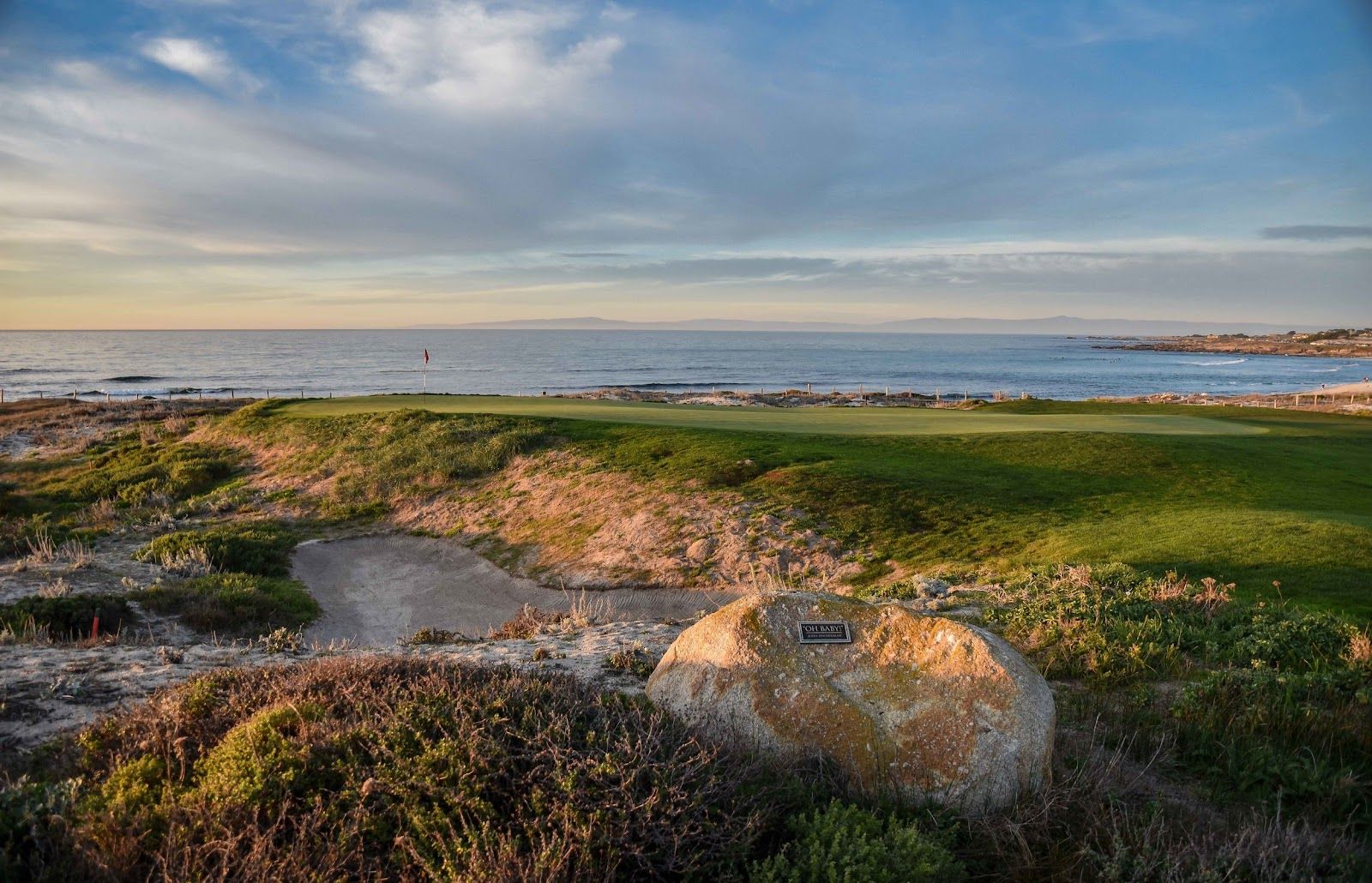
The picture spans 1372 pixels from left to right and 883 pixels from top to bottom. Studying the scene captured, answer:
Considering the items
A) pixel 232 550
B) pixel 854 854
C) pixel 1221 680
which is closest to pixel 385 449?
pixel 232 550

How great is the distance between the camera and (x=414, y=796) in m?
3.72

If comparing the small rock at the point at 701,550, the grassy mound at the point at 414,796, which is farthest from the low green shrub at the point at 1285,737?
the small rock at the point at 701,550

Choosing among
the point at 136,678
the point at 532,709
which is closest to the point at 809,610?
the point at 532,709

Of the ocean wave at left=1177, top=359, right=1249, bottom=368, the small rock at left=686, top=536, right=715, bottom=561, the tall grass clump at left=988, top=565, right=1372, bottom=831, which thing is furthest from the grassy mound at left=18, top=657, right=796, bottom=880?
the ocean wave at left=1177, top=359, right=1249, bottom=368

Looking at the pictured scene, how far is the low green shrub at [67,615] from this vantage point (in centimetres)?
947

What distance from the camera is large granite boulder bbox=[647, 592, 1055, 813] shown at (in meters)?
4.54

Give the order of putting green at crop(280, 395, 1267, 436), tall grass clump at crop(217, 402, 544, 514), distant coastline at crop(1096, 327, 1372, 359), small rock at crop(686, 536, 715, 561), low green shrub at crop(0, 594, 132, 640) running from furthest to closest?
distant coastline at crop(1096, 327, 1372, 359), putting green at crop(280, 395, 1267, 436), tall grass clump at crop(217, 402, 544, 514), small rock at crop(686, 536, 715, 561), low green shrub at crop(0, 594, 132, 640)

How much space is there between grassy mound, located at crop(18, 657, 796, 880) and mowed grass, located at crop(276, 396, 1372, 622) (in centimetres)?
906

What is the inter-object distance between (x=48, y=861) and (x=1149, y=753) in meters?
6.67

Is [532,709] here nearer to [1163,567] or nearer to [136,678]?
[136,678]

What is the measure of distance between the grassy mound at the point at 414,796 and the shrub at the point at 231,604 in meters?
7.03

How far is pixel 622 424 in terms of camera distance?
2505 cm

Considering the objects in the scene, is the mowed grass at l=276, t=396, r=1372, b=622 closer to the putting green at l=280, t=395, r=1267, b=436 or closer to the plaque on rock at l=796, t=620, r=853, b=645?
the putting green at l=280, t=395, r=1267, b=436

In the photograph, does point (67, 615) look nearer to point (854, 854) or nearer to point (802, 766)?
point (802, 766)
